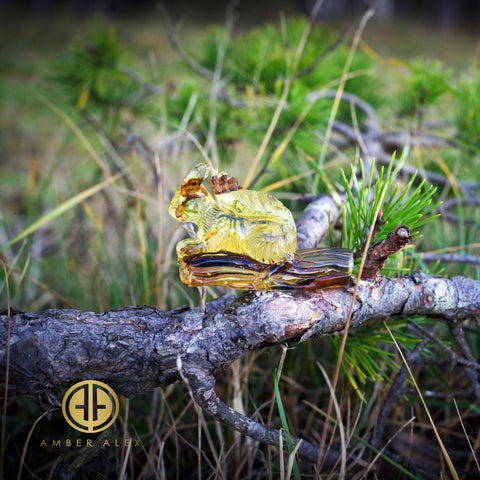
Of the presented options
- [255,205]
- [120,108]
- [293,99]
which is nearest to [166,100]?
[120,108]

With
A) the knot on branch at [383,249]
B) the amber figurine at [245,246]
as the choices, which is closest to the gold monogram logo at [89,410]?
the amber figurine at [245,246]

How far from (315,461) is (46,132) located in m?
2.98

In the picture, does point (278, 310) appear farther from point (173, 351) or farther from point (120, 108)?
point (120, 108)

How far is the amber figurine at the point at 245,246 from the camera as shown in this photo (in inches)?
19.9

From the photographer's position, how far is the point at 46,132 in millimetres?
2955

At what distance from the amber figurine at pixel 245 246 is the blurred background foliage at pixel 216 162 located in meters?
0.15

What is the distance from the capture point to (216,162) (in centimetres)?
94

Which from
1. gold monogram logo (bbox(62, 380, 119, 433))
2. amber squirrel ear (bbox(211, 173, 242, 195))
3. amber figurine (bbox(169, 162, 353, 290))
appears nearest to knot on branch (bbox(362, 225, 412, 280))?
amber figurine (bbox(169, 162, 353, 290))

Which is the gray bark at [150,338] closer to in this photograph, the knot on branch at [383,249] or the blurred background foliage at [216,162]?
the knot on branch at [383,249]

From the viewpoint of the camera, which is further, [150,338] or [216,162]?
[216,162]

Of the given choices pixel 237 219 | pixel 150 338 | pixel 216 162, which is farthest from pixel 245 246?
pixel 216 162

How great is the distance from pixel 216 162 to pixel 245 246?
46 cm

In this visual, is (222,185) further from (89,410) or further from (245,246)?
(89,410)

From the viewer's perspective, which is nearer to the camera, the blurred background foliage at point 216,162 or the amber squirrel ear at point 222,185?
the amber squirrel ear at point 222,185
